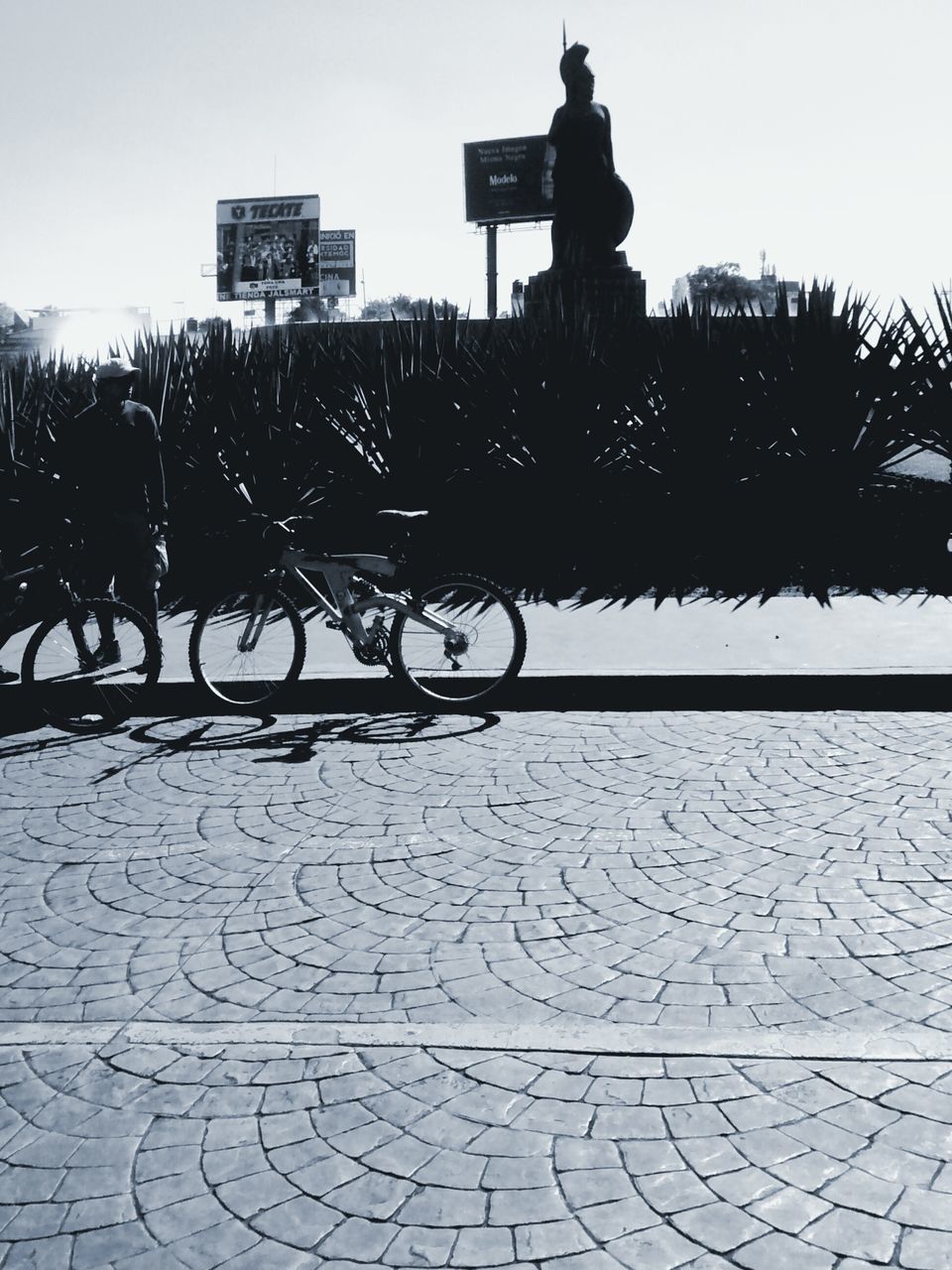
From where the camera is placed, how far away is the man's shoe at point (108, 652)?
7.57 meters

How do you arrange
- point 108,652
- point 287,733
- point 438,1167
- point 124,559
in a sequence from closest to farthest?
point 438,1167 < point 287,733 < point 108,652 < point 124,559

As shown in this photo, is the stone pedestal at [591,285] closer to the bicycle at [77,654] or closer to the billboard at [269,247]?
the bicycle at [77,654]

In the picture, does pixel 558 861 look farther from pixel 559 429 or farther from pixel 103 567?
pixel 559 429

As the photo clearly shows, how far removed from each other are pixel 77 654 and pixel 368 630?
163 centimetres

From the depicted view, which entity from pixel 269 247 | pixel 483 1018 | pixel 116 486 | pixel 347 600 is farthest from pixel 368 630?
pixel 269 247

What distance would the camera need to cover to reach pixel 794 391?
11.6 meters

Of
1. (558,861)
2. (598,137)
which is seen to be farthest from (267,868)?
(598,137)

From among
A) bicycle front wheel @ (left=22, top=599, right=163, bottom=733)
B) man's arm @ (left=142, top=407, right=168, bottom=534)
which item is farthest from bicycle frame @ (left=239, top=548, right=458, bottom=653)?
man's arm @ (left=142, top=407, right=168, bottom=534)

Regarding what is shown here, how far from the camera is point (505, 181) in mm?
79062

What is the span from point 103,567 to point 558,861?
4.16 metres

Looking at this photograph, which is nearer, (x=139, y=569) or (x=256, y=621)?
(x=256, y=621)

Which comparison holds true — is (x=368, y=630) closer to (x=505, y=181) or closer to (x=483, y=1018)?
(x=483, y=1018)

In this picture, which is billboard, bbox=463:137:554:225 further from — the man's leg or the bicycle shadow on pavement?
the bicycle shadow on pavement

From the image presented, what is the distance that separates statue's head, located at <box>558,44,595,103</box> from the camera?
19.1 metres
